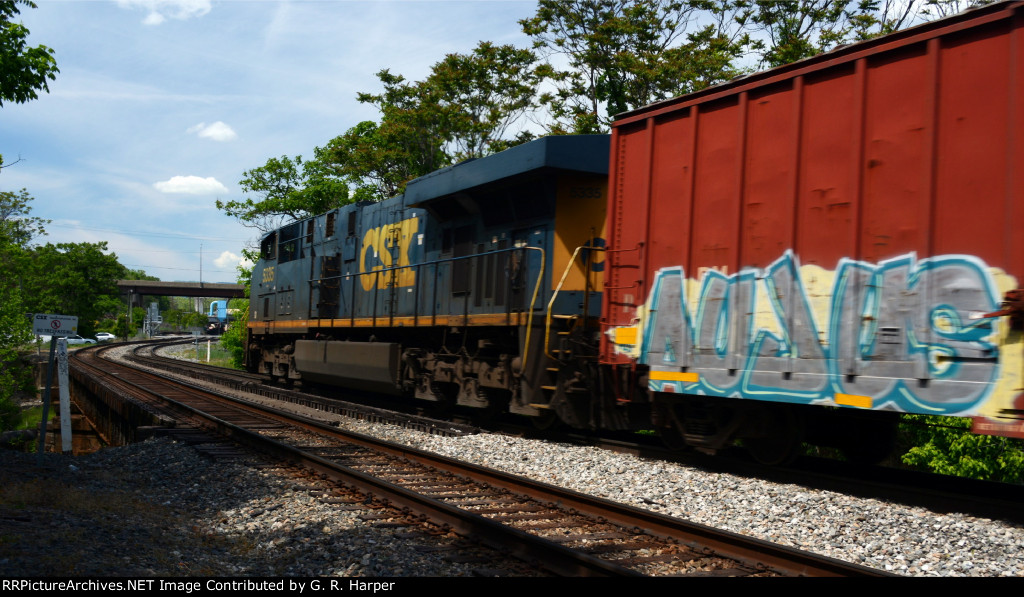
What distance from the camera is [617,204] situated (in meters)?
8.20

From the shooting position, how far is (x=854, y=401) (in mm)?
5609

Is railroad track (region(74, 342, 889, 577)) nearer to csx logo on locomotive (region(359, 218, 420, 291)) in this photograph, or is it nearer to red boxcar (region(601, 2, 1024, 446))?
red boxcar (region(601, 2, 1024, 446))

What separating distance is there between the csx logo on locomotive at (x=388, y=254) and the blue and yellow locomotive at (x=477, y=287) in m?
0.04

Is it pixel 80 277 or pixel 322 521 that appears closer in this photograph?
pixel 322 521

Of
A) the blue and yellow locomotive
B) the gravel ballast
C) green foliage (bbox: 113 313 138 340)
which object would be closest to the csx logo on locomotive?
the blue and yellow locomotive

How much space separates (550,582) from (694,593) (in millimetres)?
823

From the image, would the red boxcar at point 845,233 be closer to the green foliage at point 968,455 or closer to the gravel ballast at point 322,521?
the gravel ballast at point 322,521

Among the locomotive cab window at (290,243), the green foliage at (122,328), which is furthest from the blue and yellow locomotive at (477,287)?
the green foliage at (122,328)

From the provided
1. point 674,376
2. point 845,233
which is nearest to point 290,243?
point 674,376

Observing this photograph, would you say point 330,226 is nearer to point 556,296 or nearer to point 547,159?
point 547,159

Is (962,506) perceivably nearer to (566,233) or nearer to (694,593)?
(694,593)

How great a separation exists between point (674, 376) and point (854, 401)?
1.91 m

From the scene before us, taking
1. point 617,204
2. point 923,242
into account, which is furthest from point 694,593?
point 617,204

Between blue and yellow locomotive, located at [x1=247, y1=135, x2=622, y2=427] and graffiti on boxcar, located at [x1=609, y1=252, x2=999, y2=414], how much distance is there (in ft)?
5.43
